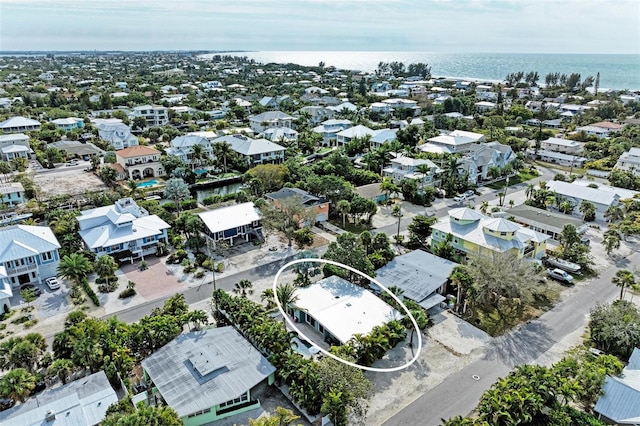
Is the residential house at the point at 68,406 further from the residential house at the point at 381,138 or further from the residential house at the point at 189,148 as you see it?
the residential house at the point at 381,138

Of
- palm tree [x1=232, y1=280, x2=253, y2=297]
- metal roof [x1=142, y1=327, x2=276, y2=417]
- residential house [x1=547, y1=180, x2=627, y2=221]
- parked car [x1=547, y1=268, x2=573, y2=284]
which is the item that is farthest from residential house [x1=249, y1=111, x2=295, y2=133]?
metal roof [x1=142, y1=327, x2=276, y2=417]

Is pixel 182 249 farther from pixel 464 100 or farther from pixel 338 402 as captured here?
pixel 464 100

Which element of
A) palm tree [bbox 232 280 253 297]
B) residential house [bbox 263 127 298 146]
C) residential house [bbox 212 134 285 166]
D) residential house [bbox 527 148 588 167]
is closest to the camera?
palm tree [bbox 232 280 253 297]

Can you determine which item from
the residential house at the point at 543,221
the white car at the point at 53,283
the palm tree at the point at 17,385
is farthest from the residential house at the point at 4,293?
the residential house at the point at 543,221

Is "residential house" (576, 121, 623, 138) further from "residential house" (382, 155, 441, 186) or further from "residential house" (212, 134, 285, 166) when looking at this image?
"residential house" (212, 134, 285, 166)

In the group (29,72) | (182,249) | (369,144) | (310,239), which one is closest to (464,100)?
(369,144)

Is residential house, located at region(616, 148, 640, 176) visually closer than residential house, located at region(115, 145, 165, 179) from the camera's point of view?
No

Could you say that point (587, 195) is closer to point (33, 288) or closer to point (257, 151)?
point (257, 151)
